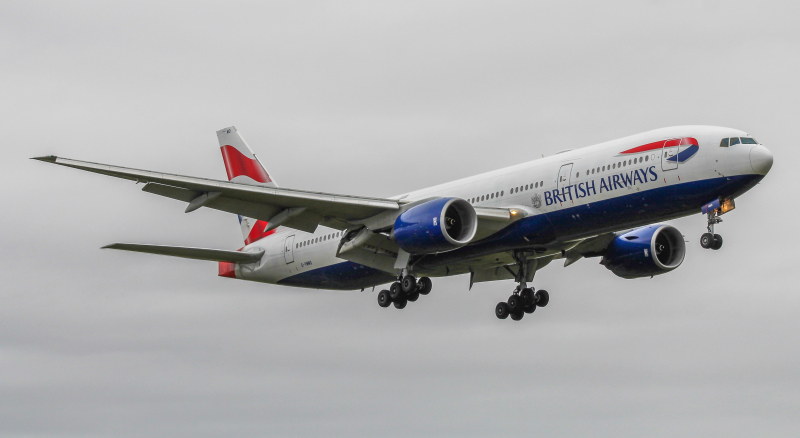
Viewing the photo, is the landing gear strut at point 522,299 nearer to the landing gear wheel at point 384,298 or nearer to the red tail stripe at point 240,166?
the landing gear wheel at point 384,298

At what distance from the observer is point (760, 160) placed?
113ft

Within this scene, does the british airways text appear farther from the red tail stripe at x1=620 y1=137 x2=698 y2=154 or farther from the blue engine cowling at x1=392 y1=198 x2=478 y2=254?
the blue engine cowling at x1=392 y1=198 x2=478 y2=254

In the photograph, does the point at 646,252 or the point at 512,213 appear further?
the point at 646,252

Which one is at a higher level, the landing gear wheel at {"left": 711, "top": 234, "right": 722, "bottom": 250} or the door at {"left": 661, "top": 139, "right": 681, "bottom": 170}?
the door at {"left": 661, "top": 139, "right": 681, "bottom": 170}

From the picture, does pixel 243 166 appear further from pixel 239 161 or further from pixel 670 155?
pixel 670 155

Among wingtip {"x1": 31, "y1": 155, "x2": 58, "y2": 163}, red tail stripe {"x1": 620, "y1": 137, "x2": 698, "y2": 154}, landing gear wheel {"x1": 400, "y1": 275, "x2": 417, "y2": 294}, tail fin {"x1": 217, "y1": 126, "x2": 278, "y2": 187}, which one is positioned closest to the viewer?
wingtip {"x1": 31, "y1": 155, "x2": 58, "y2": 163}

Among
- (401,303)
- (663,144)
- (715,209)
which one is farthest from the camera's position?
(401,303)

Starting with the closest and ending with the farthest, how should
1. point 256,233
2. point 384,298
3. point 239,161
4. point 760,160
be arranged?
point 760,160 < point 384,298 < point 256,233 < point 239,161

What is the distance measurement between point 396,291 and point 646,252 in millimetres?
9799

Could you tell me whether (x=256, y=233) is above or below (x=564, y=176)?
below

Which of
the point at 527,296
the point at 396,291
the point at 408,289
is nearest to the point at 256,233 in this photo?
the point at 396,291

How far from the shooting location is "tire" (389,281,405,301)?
4159cm

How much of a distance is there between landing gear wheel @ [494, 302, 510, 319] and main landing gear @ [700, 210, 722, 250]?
36.7 feet

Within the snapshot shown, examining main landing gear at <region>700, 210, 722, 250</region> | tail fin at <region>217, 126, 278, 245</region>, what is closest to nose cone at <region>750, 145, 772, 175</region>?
main landing gear at <region>700, 210, 722, 250</region>
